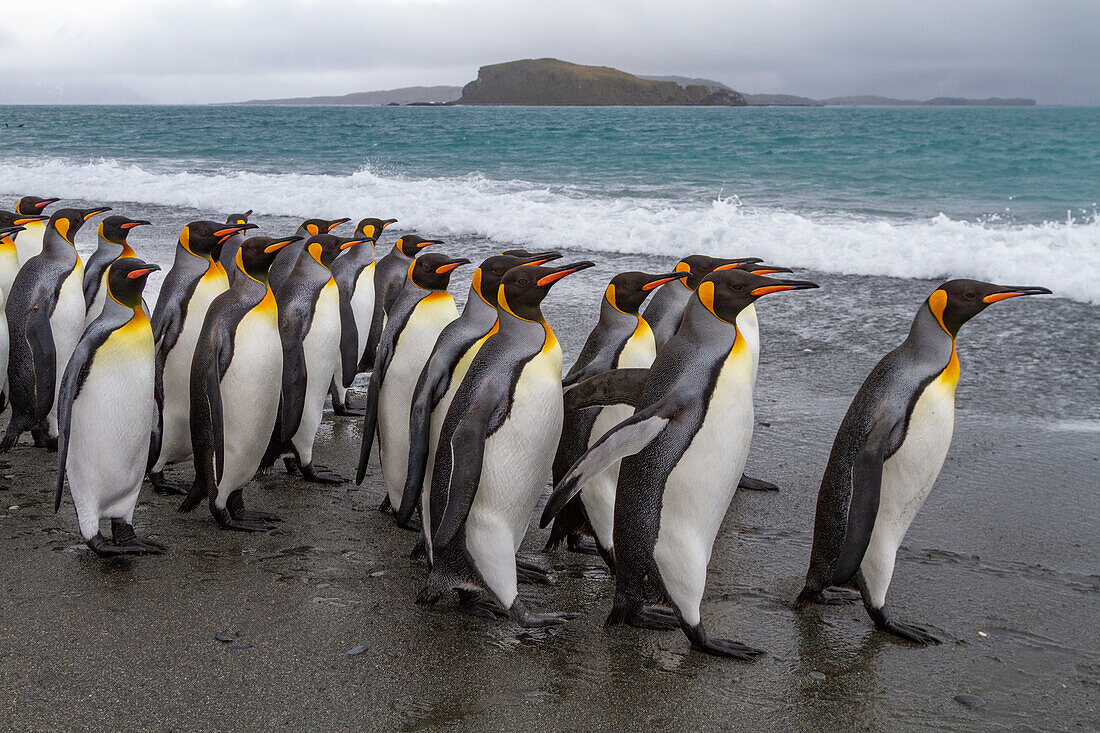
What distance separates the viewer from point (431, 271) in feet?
14.1

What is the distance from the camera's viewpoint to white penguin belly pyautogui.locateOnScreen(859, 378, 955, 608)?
124 inches

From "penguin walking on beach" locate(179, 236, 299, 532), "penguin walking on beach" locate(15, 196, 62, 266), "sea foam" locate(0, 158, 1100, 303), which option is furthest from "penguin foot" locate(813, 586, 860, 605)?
"sea foam" locate(0, 158, 1100, 303)

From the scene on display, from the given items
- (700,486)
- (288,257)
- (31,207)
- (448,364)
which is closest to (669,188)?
(31,207)

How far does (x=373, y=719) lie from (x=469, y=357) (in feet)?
4.65

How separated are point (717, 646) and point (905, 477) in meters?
0.88

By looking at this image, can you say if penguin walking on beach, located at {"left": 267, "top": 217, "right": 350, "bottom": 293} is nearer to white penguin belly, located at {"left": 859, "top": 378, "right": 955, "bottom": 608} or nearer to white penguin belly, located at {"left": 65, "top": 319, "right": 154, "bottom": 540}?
white penguin belly, located at {"left": 65, "top": 319, "right": 154, "bottom": 540}

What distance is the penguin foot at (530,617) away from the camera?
3.03 meters

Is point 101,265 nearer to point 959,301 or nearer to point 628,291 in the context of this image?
point 628,291

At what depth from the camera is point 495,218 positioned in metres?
13.7

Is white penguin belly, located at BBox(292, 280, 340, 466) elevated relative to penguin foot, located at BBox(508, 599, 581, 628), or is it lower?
elevated

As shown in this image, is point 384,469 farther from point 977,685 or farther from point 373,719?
point 977,685

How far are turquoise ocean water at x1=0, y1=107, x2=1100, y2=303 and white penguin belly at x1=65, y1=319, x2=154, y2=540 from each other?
809cm

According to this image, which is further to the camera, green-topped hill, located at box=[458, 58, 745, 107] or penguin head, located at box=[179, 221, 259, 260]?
green-topped hill, located at box=[458, 58, 745, 107]

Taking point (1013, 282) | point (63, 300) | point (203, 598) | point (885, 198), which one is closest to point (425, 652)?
point (203, 598)
